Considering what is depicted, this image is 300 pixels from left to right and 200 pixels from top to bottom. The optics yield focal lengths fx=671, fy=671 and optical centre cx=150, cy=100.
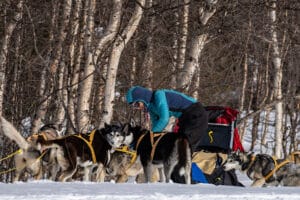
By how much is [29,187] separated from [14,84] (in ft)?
19.0

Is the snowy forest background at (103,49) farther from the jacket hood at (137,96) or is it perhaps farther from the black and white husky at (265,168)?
the black and white husky at (265,168)

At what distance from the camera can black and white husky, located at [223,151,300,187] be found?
7.58 m

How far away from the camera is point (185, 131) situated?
687 cm

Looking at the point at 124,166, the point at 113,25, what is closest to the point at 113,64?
the point at 113,25

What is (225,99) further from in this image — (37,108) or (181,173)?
(181,173)

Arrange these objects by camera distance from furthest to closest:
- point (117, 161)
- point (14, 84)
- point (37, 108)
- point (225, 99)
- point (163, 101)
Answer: point (225, 99)
point (14, 84)
point (37, 108)
point (117, 161)
point (163, 101)

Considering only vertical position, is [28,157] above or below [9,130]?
below

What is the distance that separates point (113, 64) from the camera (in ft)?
26.4

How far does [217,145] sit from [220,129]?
280mm

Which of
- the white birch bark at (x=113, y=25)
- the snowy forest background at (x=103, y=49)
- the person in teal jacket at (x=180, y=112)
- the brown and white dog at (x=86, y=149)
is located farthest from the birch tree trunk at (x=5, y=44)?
the person in teal jacket at (x=180, y=112)

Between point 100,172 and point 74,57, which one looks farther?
point 74,57

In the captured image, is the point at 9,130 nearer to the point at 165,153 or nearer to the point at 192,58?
the point at 165,153

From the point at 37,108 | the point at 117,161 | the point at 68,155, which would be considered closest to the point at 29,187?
the point at 68,155

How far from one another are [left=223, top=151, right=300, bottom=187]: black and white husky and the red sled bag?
0.57 feet
